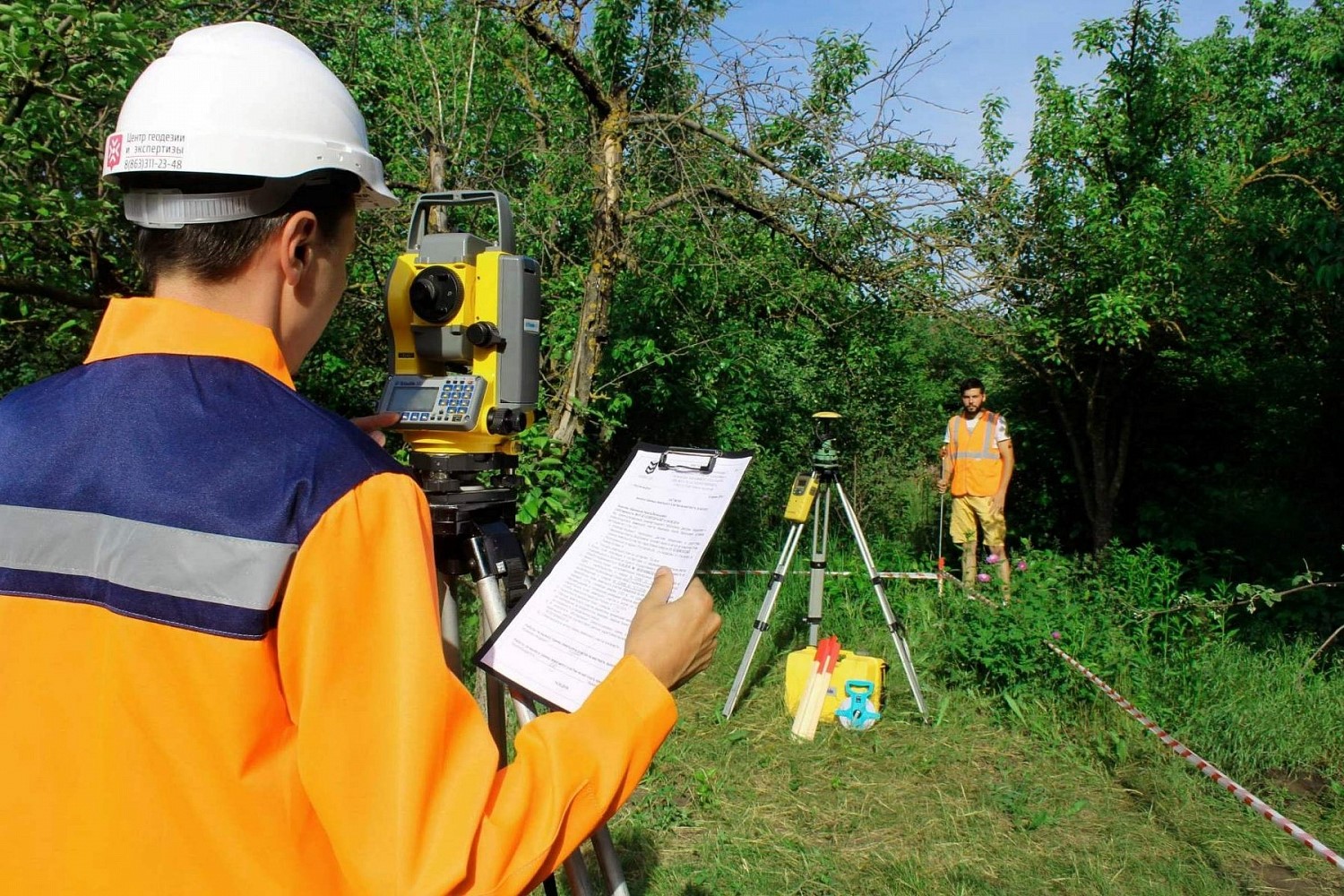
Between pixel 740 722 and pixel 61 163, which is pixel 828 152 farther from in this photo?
pixel 61 163

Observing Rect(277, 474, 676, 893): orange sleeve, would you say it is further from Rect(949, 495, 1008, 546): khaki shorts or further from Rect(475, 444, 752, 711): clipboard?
Rect(949, 495, 1008, 546): khaki shorts

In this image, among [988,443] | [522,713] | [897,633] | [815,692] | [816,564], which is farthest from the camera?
[988,443]

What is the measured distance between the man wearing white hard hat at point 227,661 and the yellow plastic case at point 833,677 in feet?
12.0

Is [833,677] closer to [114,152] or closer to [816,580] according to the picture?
[816,580]

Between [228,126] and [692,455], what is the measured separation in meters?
0.74

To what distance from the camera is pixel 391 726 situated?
2.32 ft

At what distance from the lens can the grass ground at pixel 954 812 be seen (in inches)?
117

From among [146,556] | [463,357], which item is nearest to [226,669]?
[146,556]

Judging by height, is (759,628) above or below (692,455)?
below

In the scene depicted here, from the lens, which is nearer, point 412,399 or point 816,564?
point 412,399

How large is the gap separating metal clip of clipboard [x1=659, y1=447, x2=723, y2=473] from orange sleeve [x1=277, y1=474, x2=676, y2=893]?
1.94 feet

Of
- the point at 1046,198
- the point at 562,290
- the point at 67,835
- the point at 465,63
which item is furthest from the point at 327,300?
the point at 1046,198

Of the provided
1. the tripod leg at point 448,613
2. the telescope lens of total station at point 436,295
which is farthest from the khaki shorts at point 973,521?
the tripod leg at point 448,613

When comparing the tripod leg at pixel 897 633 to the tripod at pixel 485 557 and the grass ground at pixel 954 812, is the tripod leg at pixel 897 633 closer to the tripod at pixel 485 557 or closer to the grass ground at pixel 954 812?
the grass ground at pixel 954 812
